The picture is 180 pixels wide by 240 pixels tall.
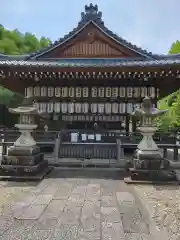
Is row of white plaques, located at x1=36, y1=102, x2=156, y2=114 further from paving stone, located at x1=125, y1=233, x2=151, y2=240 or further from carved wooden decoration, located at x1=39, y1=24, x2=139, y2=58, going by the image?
paving stone, located at x1=125, y1=233, x2=151, y2=240

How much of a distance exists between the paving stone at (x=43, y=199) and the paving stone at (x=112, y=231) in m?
1.92

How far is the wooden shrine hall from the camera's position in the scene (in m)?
13.2

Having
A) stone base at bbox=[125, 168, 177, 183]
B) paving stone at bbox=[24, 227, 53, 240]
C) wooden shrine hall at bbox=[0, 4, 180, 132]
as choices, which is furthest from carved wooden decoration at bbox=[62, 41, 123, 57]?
paving stone at bbox=[24, 227, 53, 240]

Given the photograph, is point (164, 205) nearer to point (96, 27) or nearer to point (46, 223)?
point (46, 223)

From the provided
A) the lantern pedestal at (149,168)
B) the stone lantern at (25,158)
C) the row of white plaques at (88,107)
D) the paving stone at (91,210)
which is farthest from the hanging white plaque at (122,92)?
the paving stone at (91,210)

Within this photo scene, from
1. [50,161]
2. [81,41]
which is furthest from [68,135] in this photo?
[81,41]

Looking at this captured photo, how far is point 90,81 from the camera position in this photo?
13734 mm

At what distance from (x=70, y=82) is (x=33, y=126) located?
4590 mm

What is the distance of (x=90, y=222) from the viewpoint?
4949mm

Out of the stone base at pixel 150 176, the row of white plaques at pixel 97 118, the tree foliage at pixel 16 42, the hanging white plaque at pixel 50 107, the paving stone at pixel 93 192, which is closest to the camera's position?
the paving stone at pixel 93 192

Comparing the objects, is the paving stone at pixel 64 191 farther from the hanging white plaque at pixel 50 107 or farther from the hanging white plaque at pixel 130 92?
the hanging white plaque at pixel 130 92

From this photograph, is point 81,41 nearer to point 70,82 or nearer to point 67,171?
point 70,82

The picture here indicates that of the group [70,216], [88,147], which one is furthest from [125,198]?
[88,147]

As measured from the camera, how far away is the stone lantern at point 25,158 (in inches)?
353
